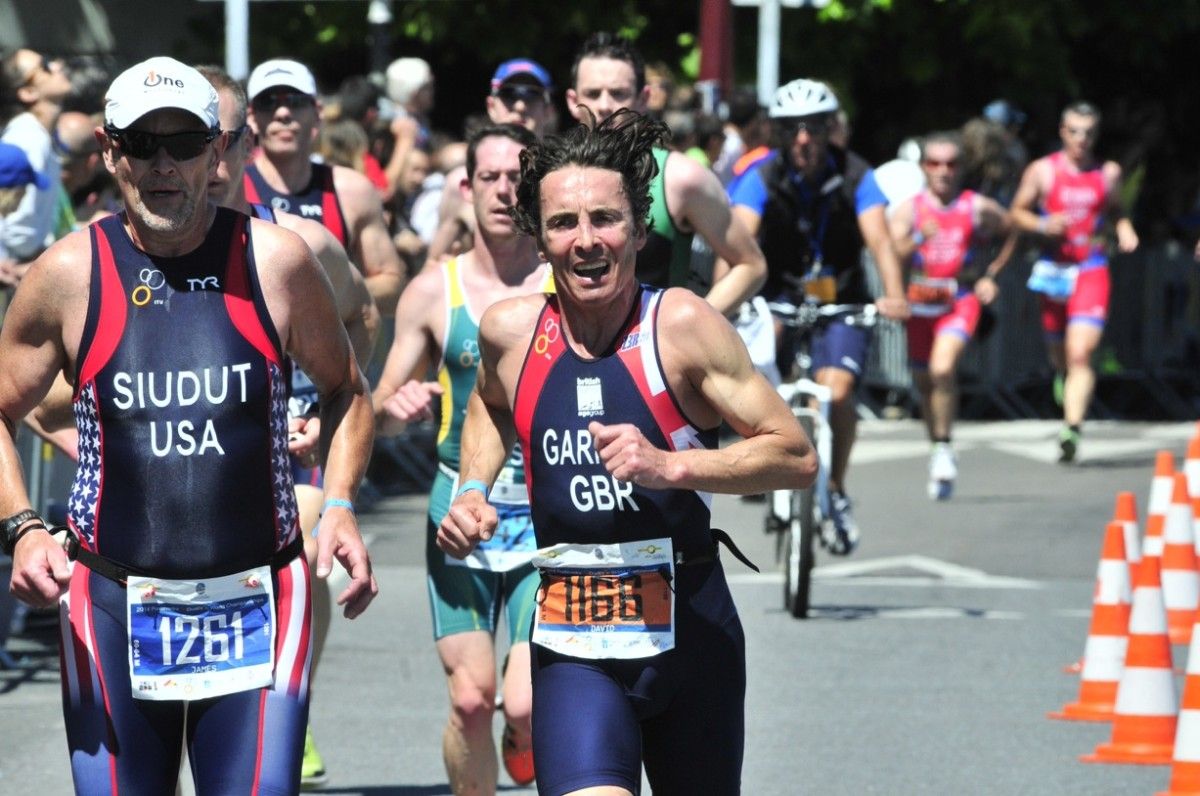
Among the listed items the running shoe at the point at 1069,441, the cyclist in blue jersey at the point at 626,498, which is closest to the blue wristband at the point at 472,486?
the cyclist in blue jersey at the point at 626,498

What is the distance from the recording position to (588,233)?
16.5 feet

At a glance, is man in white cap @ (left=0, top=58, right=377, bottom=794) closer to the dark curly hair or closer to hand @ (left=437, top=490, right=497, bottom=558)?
hand @ (left=437, top=490, right=497, bottom=558)

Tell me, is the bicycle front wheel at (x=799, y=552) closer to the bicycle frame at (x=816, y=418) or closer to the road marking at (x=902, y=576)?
the bicycle frame at (x=816, y=418)

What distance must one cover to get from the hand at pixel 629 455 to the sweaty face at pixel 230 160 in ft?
6.03

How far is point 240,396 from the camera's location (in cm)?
472

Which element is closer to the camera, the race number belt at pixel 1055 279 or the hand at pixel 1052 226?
the hand at pixel 1052 226

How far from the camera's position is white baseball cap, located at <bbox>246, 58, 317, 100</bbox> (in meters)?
7.71

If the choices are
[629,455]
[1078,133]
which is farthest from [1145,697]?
[1078,133]

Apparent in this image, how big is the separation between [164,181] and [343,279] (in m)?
2.07

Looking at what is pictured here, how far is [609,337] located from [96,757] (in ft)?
4.29

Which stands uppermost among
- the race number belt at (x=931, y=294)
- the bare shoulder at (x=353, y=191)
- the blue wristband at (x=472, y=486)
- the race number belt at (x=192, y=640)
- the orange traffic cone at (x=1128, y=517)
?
the bare shoulder at (x=353, y=191)

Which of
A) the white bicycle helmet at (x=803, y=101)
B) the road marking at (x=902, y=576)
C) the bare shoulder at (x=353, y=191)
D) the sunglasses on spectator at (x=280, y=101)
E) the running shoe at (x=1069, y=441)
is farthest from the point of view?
the running shoe at (x=1069, y=441)

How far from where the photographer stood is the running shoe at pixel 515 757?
6.72 metres

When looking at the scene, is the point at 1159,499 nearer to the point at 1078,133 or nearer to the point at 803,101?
the point at 803,101
